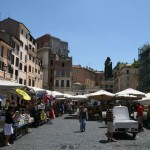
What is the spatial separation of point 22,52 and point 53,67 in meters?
34.5

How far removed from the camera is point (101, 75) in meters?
154

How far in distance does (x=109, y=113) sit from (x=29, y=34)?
54.5 meters

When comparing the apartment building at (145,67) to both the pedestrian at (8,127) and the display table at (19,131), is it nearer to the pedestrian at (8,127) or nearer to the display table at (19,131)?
the display table at (19,131)

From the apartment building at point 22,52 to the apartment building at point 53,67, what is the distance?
843 inches

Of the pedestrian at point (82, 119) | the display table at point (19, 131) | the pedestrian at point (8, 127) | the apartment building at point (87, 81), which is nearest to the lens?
the pedestrian at point (8, 127)

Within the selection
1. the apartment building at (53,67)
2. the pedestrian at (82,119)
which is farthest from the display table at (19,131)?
the apartment building at (53,67)

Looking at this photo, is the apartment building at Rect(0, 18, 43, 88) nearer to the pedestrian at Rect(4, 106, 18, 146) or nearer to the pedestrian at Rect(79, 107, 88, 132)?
the pedestrian at Rect(79, 107, 88, 132)

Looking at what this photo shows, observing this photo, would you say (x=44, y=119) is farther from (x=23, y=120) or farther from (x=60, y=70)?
(x=60, y=70)

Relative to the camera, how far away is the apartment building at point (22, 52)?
197 feet

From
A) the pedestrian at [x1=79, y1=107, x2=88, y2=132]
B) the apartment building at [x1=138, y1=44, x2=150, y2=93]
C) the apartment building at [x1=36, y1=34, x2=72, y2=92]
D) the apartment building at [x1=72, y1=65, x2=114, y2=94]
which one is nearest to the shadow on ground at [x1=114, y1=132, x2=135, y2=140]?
the pedestrian at [x1=79, y1=107, x2=88, y2=132]

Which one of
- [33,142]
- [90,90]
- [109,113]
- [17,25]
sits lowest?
[33,142]

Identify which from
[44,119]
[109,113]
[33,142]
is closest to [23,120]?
[33,142]

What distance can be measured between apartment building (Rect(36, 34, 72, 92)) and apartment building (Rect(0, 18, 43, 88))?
21.4 metres

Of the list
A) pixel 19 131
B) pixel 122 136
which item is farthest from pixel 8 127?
pixel 122 136
